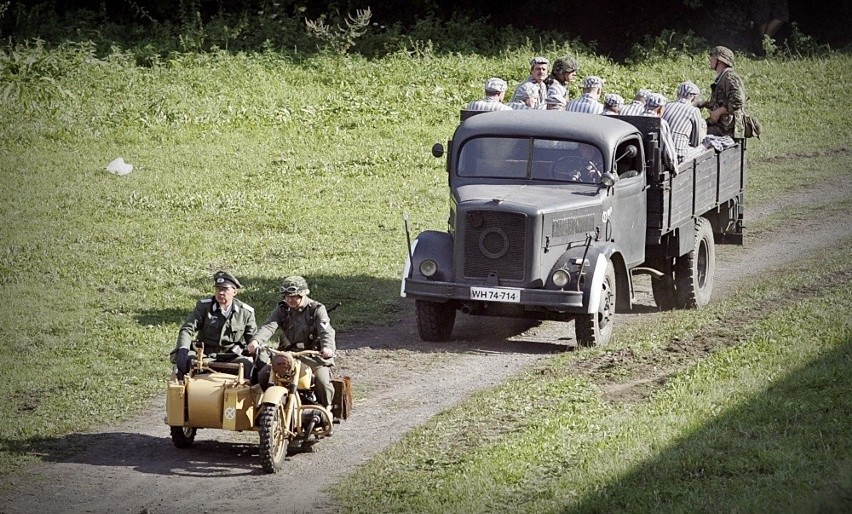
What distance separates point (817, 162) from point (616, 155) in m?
11.1

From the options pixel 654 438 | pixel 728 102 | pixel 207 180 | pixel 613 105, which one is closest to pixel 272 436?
pixel 654 438

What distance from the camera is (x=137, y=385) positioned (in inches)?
507

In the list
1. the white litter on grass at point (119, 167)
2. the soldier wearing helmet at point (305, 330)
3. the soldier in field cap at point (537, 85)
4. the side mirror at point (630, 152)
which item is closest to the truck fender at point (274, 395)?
the soldier wearing helmet at point (305, 330)

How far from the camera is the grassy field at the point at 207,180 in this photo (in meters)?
14.4

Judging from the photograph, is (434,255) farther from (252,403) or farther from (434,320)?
(252,403)

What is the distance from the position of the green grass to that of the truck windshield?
1.89 m

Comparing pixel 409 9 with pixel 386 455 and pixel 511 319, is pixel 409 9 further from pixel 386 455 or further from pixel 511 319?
pixel 386 455

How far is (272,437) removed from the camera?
33.1 ft

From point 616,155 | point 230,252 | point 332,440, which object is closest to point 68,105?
point 230,252

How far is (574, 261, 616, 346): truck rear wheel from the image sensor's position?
1364 centimetres

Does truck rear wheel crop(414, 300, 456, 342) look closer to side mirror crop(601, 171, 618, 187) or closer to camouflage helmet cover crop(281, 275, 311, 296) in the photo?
side mirror crop(601, 171, 618, 187)

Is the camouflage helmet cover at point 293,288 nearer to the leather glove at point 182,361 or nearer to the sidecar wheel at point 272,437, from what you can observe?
the leather glove at point 182,361

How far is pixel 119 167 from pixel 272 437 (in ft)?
42.3

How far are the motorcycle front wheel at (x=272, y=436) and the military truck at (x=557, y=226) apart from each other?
11.8 feet
